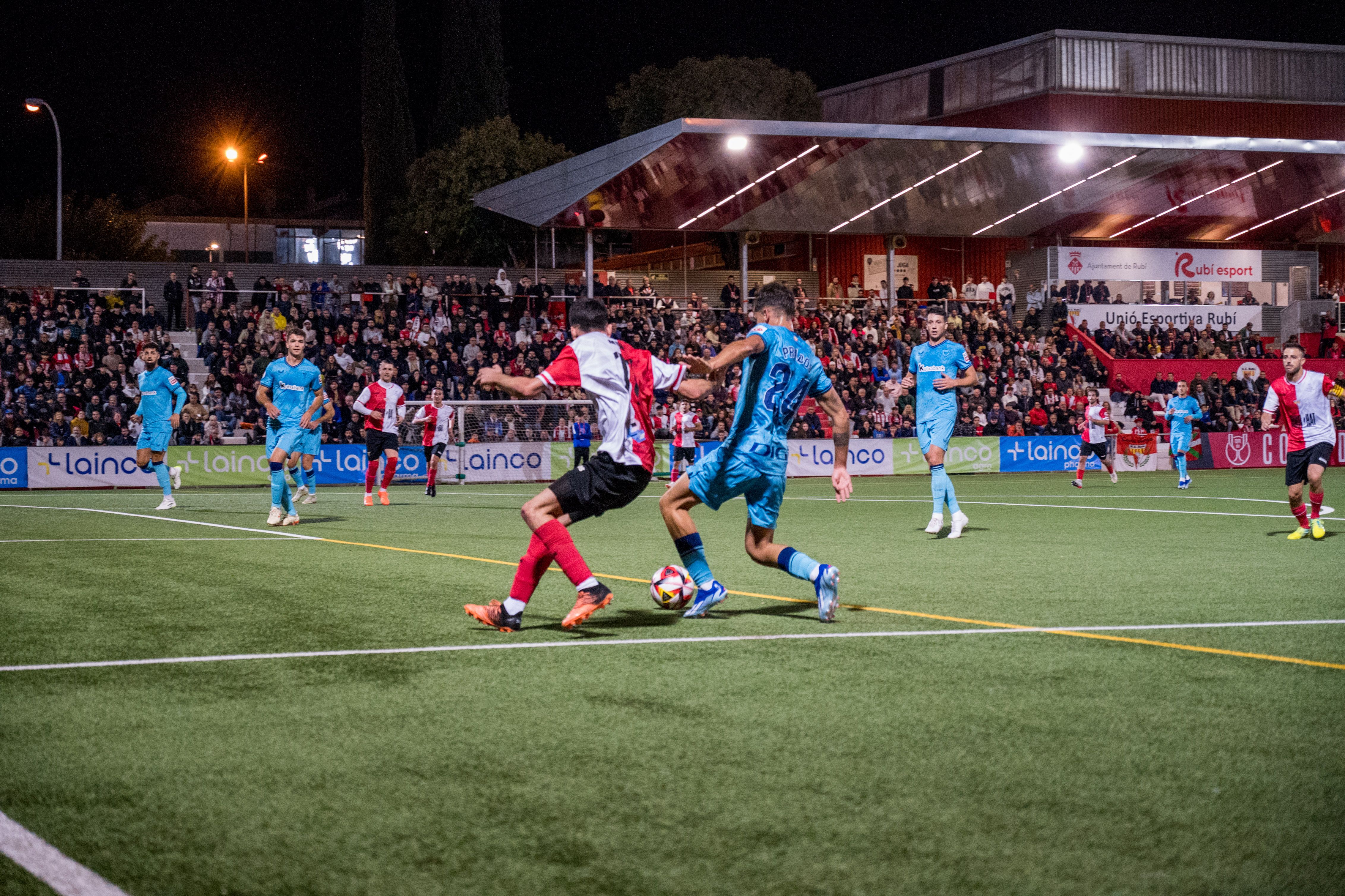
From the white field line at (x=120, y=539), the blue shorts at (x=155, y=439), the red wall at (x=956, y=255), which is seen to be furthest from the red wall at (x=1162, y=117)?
the white field line at (x=120, y=539)

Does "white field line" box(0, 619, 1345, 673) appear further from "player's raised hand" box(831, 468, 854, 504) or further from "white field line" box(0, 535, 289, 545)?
"white field line" box(0, 535, 289, 545)

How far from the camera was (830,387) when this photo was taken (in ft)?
26.5

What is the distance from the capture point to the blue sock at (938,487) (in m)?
13.4

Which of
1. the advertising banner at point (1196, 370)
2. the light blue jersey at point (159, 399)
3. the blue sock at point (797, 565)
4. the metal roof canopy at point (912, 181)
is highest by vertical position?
the metal roof canopy at point (912, 181)

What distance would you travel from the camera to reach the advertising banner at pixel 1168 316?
4244 cm

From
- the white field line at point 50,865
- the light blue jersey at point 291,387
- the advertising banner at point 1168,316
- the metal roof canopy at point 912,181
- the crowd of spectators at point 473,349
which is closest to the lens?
the white field line at point 50,865

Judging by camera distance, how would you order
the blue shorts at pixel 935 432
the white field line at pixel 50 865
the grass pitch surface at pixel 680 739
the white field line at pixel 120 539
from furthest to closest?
1. the blue shorts at pixel 935 432
2. the white field line at pixel 120 539
3. the grass pitch surface at pixel 680 739
4. the white field line at pixel 50 865

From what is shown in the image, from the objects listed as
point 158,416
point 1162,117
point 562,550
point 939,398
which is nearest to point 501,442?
point 158,416

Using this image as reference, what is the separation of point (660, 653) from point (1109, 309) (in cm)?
3967

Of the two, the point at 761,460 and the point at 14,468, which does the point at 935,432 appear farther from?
the point at 14,468

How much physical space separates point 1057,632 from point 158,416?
13.9 metres

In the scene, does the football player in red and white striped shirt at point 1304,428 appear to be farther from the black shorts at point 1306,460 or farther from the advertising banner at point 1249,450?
the advertising banner at point 1249,450

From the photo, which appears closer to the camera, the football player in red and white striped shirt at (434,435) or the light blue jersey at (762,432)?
the light blue jersey at (762,432)

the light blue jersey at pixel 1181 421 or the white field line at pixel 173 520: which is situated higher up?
the light blue jersey at pixel 1181 421
